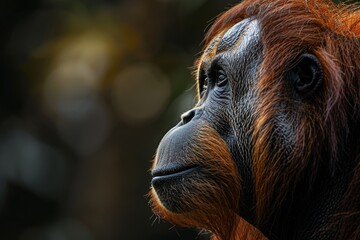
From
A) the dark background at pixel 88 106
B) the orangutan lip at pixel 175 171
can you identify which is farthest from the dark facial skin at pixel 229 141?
the dark background at pixel 88 106

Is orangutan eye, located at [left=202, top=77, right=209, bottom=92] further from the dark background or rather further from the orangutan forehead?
the dark background

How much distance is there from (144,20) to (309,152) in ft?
30.7

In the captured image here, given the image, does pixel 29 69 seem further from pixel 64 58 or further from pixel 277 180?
pixel 277 180

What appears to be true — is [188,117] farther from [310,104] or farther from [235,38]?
[310,104]

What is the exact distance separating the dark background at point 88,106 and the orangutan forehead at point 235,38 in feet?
20.8

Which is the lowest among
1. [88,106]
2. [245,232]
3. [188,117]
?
[88,106]

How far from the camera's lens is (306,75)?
4.20m

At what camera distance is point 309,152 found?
4.06 m

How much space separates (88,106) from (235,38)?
11.6m

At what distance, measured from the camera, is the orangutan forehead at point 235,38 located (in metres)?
4.46

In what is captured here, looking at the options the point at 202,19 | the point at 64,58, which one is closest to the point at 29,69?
the point at 64,58

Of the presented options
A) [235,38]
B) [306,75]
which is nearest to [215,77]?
[235,38]

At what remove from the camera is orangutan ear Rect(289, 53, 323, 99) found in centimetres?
416

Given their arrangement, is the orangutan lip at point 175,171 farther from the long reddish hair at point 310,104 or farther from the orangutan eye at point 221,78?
the orangutan eye at point 221,78
